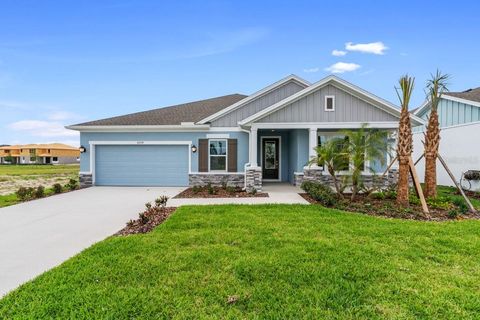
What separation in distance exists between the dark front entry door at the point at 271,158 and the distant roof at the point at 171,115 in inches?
149

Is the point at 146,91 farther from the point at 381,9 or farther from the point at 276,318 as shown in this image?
the point at 276,318

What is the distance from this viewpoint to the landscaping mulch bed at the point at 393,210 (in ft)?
23.6

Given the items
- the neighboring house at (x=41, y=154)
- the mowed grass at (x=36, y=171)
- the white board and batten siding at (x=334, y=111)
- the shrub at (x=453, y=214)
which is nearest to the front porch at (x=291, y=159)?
the white board and batten siding at (x=334, y=111)

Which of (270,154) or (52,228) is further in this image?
(270,154)

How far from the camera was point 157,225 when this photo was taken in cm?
632

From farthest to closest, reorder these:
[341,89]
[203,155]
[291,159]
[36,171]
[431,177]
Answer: [36,171], [291,159], [203,155], [341,89], [431,177]

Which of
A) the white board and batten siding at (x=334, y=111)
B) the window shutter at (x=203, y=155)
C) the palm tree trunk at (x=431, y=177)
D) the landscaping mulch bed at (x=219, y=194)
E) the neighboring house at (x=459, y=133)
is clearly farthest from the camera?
the window shutter at (x=203, y=155)

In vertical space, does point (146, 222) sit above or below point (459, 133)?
below

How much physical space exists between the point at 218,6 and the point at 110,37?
6.51m

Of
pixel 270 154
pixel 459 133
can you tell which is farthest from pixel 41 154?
pixel 459 133

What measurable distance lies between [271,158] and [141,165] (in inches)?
271

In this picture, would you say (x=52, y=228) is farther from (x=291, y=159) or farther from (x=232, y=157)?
(x=291, y=159)

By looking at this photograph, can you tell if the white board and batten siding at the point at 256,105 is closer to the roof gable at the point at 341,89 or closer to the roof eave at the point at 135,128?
the roof eave at the point at 135,128

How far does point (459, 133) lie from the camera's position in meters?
13.5
